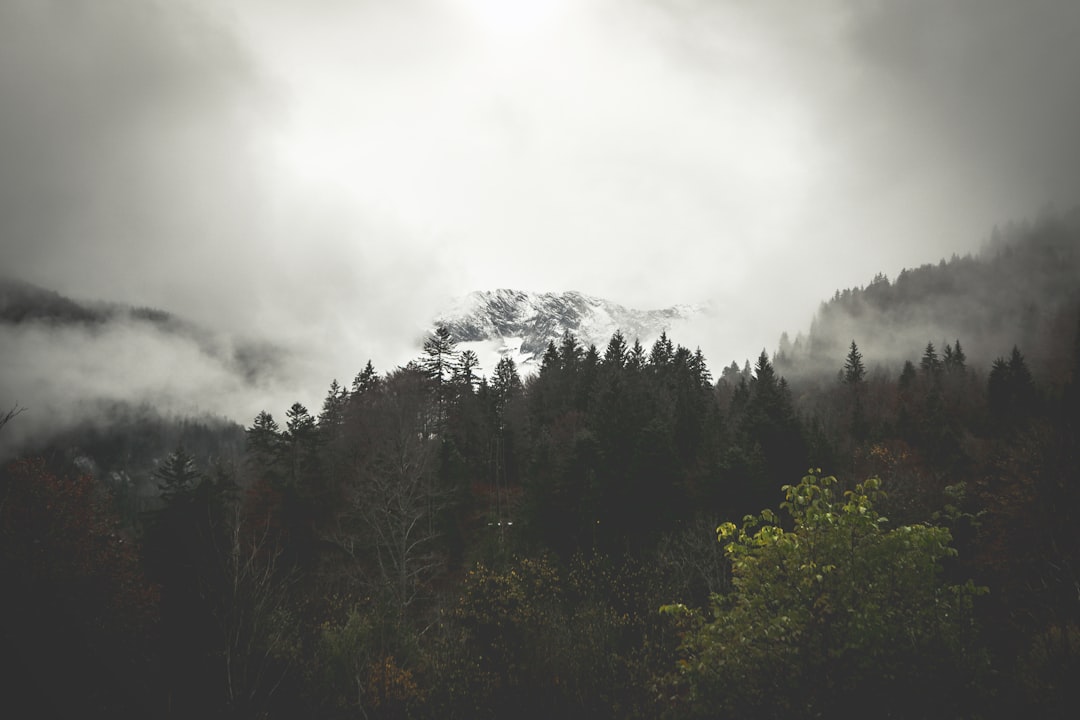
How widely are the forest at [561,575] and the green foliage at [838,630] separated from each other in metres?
0.06

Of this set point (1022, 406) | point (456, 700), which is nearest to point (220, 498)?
point (456, 700)

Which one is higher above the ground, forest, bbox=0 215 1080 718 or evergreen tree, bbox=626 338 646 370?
evergreen tree, bbox=626 338 646 370

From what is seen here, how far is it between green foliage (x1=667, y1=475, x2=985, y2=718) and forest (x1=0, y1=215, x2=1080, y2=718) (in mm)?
58

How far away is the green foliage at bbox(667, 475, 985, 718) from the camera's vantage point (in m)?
8.57

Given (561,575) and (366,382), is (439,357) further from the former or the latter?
(561,575)

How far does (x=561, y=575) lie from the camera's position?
90.8ft

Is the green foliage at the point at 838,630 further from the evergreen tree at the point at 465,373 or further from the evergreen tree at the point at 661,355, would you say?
the evergreen tree at the point at 661,355

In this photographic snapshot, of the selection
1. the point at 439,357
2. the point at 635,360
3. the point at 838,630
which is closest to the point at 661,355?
the point at 635,360

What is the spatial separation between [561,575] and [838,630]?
20.0 m

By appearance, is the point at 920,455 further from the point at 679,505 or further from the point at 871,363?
the point at 871,363

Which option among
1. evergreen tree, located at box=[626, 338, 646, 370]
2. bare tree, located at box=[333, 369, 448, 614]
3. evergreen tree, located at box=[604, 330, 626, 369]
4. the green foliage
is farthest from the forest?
evergreen tree, located at box=[604, 330, 626, 369]

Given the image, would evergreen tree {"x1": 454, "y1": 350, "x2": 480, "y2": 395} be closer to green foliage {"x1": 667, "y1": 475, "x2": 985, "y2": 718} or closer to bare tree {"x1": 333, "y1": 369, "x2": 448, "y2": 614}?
bare tree {"x1": 333, "y1": 369, "x2": 448, "y2": 614}

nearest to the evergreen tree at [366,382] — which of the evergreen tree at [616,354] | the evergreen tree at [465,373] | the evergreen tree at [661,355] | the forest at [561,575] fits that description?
the forest at [561,575]

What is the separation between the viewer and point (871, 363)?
198 metres
